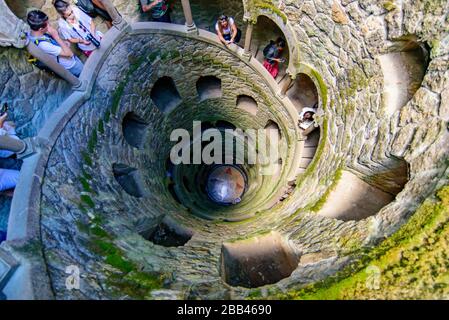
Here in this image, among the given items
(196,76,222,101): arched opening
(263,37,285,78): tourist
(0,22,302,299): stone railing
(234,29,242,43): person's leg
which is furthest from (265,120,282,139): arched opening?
(0,22,302,299): stone railing

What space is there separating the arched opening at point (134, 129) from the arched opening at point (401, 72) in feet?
22.9

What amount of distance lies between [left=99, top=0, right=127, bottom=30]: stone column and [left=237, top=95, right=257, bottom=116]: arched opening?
538 centimetres

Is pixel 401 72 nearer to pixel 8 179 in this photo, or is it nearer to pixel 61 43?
pixel 61 43

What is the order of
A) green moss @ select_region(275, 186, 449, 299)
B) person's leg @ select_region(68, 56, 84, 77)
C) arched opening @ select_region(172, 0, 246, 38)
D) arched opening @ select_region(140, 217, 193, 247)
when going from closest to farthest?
green moss @ select_region(275, 186, 449, 299) < person's leg @ select_region(68, 56, 84, 77) < arched opening @ select_region(140, 217, 193, 247) < arched opening @ select_region(172, 0, 246, 38)

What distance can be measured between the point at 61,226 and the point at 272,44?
26.2 ft

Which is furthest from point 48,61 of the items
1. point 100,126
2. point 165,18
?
point 165,18

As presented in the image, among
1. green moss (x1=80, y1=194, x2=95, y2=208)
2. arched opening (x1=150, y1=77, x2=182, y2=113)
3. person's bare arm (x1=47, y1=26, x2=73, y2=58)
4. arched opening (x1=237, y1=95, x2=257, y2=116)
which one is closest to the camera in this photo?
green moss (x1=80, y1=194, x2=95, y2=208)

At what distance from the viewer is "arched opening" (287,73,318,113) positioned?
9812mm

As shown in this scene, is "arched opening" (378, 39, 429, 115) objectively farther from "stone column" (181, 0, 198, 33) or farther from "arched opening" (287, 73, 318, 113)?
"stone column" (181, 0, 198, 33)

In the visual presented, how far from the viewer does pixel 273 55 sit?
32.6ft

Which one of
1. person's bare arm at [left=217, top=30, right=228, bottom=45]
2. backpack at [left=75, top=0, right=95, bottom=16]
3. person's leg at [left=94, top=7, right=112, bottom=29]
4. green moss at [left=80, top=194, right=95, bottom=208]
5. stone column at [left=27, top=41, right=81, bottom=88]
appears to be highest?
person's bare arm at [left=217, top=30, right=228, bottom=45]

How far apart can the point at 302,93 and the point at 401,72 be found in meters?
4.25
